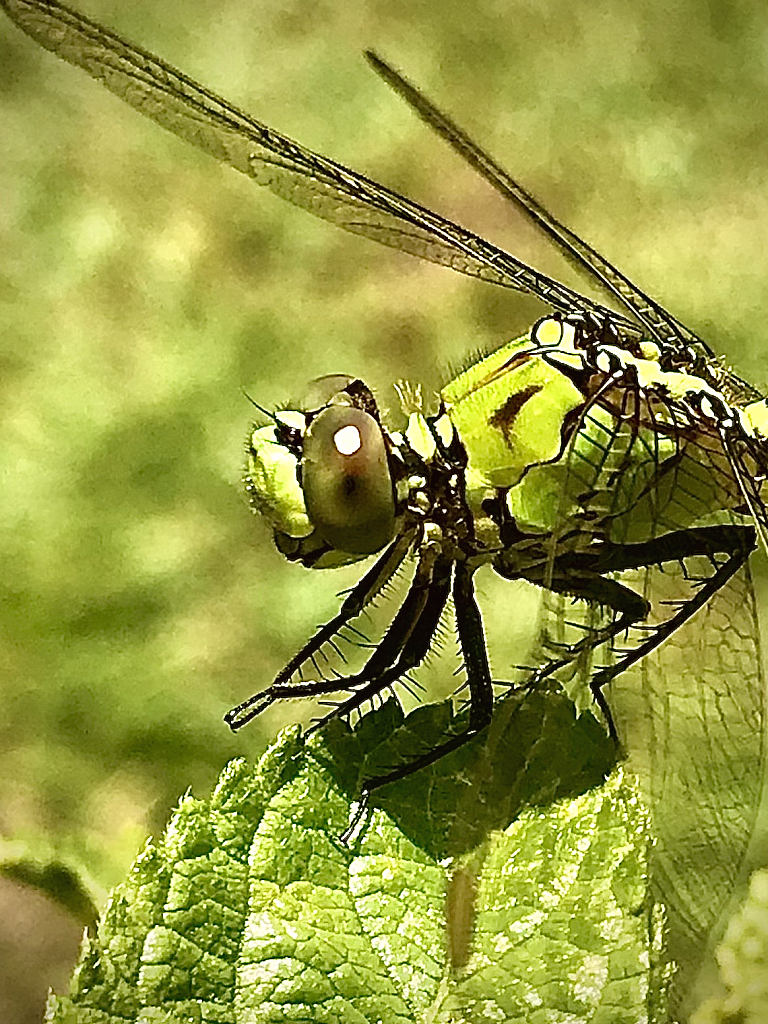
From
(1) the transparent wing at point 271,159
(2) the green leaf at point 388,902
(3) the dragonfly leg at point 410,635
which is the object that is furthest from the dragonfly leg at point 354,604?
(1) the transparent wing at point 271,159

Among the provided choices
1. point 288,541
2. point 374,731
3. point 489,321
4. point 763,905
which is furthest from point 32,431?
point 763,905

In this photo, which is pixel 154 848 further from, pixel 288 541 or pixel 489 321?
pixel 489 321

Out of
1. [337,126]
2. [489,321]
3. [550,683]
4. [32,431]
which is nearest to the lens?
[550,683]

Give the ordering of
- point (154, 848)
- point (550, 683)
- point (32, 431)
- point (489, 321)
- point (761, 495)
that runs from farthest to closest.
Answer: point (489, 321) → point (32, 431) → point (761, 495) → point (550, 683) → point (154, 848)

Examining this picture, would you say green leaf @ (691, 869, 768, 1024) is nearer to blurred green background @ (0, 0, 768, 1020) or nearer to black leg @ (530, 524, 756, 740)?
black leg @ (530, 524, 756, 740)

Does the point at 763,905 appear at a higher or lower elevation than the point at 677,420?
lower

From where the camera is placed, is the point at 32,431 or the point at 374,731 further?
the point at 32,431
